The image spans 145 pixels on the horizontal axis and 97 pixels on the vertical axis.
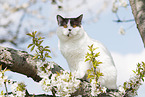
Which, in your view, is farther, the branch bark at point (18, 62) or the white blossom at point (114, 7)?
the white blossom at point (114, 7)

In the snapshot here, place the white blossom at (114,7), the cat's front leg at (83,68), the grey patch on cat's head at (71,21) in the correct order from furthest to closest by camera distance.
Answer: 1. the white blossom at (114,7)
2. the grey patch on cat's head at (71,21)
3. the cat's front leg at (83,68)

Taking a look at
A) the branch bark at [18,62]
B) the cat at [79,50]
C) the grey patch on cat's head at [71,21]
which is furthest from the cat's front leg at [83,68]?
the grey patch on cat's head at [71,21]

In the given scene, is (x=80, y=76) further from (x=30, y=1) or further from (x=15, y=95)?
(x=30, y=1)

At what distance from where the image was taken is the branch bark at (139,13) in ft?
6.07

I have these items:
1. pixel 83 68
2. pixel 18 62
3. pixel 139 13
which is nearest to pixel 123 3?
pixel 139 13

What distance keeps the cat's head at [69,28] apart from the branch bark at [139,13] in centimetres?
55

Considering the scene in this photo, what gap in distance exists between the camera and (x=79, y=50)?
2.07m

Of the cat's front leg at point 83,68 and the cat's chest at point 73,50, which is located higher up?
the cat's chest at point 73,50

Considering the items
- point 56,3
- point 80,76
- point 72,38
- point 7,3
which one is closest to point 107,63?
point 80,76

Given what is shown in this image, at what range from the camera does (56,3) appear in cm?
271

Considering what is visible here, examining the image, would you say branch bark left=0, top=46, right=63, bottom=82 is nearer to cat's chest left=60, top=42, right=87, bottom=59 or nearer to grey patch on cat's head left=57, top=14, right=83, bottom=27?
cat's chest left=60, top=42, right=87, bottom=59

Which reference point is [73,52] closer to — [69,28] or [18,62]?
[69,28]

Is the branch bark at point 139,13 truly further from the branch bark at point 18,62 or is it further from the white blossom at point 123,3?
the white blossom at point 123,3

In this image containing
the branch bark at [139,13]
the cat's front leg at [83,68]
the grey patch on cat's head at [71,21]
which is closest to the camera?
the branch bark at [139,13]
